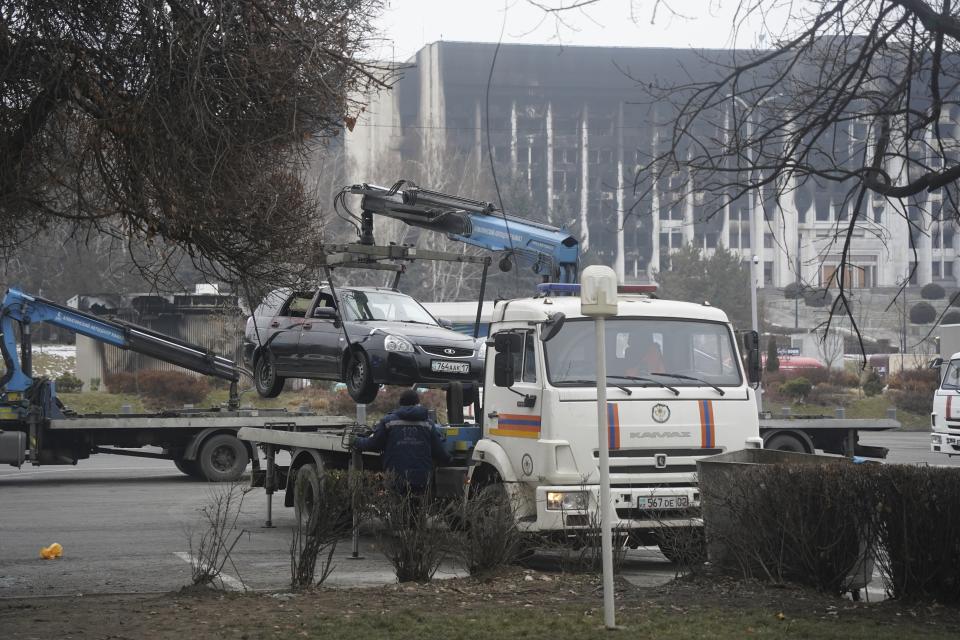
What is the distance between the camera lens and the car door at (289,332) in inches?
618

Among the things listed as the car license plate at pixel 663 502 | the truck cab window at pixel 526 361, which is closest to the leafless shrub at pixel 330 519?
the truck cab window at pixel 526 361

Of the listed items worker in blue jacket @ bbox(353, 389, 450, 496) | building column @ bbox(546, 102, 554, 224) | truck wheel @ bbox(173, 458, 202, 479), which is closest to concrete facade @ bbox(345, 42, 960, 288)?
building column @ bbox(546, 102, 554, 224)

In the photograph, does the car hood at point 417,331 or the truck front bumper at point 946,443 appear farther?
the truck front bumper at point 946,443

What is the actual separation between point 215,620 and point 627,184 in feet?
13.4

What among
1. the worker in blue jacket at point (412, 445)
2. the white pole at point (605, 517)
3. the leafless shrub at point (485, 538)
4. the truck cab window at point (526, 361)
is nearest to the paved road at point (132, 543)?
the worker in blue jacket at point (412, 445)

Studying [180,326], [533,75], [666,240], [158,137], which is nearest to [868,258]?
[666,240]

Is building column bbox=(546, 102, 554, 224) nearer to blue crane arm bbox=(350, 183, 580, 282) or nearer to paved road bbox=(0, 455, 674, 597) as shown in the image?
paved road bbox=(0, 455, 674, 597)

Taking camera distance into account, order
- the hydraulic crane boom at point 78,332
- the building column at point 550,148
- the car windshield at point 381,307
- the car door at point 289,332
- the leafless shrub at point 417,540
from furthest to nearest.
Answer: the building column at point 550,148
the hydraulic crane boom at point 78,332
the car door at point 289,332
the car windshield at point 381,307
the leafless shrub at point 417,540

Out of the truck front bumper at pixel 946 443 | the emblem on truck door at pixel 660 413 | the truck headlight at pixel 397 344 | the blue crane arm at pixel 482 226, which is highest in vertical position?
the blue crane arm at pixel 482 226

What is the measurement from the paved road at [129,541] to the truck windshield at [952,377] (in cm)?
1178

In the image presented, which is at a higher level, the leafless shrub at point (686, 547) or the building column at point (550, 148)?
the building column at point (550, 148)

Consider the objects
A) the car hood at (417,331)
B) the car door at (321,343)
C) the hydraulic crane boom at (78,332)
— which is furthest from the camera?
the hydraulic crane boom at (78,332)

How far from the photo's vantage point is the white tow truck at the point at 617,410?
10.5 meters

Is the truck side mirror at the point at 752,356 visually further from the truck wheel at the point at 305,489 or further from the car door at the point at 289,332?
the car door at the point at 289,332
